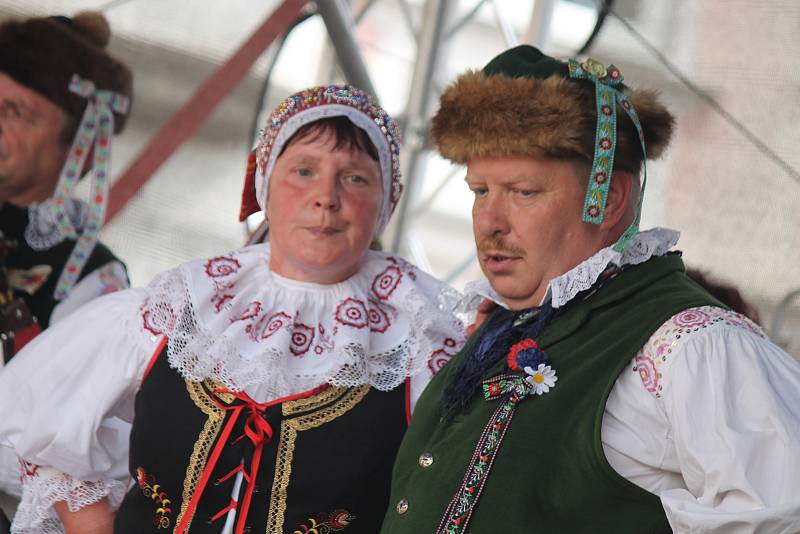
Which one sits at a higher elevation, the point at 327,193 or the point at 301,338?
the point at 327,193

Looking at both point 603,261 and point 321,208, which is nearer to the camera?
point 603,261

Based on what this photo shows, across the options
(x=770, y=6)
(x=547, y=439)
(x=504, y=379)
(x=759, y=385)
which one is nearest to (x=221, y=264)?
(x=504, y=379)

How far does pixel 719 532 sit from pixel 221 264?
1.66m

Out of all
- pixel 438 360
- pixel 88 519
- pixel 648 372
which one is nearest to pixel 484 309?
pixel 438 360

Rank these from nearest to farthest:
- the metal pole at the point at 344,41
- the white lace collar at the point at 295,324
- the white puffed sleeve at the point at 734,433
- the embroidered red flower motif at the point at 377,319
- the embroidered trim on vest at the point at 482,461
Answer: the white puffed sleeve at the point at 734,433 < the embroidered trim on vest at the point at 482,461 < the white lace collar at the point at 295,324 < the embroidered red flower motif at the point at 377,319 < the metal pole at the point at 344,41

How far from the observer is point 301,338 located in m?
2.85

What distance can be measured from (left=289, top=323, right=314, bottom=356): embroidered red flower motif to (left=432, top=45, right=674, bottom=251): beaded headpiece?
77 centimetres

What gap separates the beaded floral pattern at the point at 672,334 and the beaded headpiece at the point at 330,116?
46.2 inches

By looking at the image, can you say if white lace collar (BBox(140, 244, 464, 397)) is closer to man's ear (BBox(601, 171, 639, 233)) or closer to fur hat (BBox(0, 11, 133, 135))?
man's ear (BBox(601, 171, 639, 233))

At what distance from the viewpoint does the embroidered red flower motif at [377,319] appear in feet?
9.47

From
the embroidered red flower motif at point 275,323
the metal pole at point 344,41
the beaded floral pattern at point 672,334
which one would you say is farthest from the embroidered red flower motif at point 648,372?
the metal pole at point 344,41

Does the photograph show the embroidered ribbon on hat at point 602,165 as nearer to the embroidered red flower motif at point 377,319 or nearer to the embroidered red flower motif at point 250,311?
the embroidered red flower motif at point 377,319

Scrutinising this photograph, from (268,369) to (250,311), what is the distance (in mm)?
204

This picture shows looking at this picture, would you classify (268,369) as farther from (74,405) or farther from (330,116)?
(330,116)
